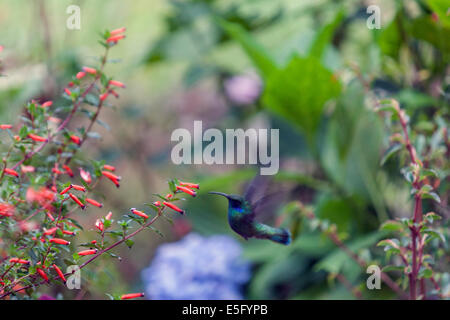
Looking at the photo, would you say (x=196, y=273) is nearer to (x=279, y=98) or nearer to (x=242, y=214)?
(x=279, y=98)

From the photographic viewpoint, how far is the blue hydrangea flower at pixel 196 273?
1.17 meters

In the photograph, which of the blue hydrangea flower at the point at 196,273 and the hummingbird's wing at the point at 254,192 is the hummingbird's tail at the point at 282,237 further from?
the blue hydrangea flower at the point at 196,273

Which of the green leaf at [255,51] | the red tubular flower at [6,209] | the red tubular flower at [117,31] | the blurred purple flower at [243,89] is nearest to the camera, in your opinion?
the red tubular flower at [6,209]

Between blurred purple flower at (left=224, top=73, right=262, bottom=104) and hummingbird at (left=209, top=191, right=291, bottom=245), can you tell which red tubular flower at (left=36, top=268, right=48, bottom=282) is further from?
blurred purple flower at (left=224, top=73, right=262, bottom=104)

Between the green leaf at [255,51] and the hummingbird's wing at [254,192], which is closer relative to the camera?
the hummingbird's wing at [254,192]

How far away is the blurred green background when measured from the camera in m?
1.13

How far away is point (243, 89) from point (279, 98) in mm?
658

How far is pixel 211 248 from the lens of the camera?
1.25 m

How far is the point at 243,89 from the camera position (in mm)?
1823

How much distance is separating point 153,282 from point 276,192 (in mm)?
716

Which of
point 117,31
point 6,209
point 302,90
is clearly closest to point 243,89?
point 302,90

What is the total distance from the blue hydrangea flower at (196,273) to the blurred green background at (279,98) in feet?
0.29

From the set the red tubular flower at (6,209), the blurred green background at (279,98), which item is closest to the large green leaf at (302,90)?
the blurred green background at (279,98)

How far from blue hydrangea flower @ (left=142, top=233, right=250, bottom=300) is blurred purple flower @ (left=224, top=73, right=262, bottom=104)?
2.19 feet
